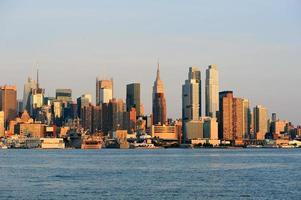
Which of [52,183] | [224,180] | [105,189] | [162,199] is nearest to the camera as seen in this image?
[162,199]

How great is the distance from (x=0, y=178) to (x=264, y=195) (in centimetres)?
3167

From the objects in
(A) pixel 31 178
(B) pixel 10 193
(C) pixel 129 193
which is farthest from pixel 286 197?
(A) pixel 31 178

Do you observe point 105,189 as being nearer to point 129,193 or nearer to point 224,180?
→ point 129,193

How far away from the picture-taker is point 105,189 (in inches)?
2559

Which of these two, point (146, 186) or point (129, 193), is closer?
point (129, 193)

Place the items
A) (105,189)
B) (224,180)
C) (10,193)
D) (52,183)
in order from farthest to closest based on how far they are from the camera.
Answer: (224,180) → (52,183) → (105,189) → (10,193)

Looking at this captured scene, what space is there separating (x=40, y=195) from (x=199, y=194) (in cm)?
1318

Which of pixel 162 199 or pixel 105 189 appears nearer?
pixel 162 199

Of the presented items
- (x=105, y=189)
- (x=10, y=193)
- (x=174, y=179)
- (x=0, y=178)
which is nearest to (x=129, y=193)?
(x=105, y=189)

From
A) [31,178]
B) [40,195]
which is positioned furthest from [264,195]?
[31,178]

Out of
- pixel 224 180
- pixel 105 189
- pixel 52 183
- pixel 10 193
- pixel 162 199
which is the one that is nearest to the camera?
pixel 162 199

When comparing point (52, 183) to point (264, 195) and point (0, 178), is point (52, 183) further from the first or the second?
point (264, 195)

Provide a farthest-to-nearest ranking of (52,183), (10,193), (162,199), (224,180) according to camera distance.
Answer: (224,180)
(52,183)
(10,193)
(162,199)

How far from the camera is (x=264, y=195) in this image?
200 ft
